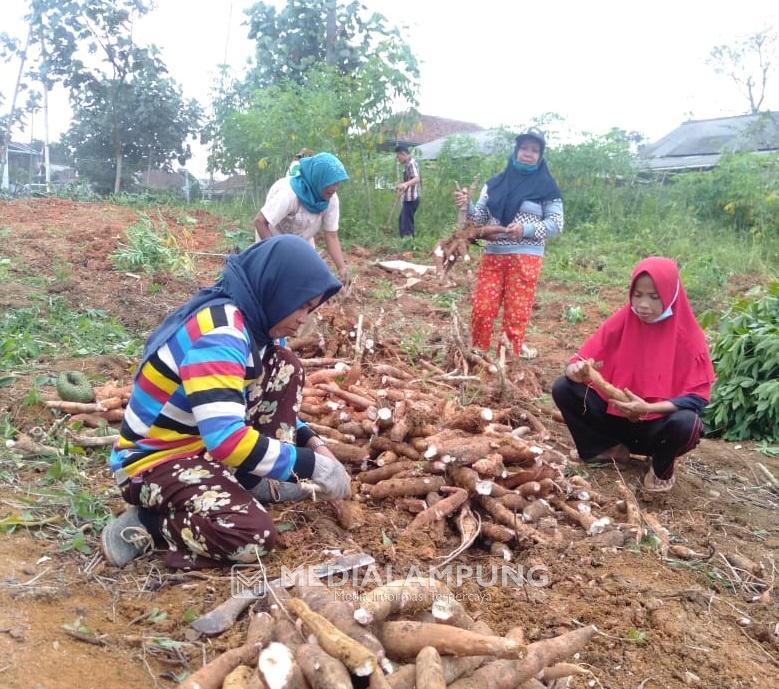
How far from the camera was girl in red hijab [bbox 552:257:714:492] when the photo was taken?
10.5ft

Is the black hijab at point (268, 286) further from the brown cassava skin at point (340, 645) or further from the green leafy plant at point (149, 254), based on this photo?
the green leafy plant at point (149, 254)

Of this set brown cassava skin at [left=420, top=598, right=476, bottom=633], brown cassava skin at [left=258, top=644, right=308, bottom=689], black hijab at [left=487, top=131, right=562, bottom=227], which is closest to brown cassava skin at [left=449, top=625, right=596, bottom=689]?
brown cassava skin at [left=420, top=598, right=476, bottom=633]

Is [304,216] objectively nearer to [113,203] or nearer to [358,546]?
[358,546]

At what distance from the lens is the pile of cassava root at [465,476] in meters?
2.74

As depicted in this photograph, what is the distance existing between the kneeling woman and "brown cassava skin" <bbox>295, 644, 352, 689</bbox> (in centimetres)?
70

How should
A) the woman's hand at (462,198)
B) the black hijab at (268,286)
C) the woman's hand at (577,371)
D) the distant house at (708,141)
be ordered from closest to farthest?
the black hijab at (268,286)
the woman's hand at (577,371)
the woman's hand at (462,198)
the distant house at (708,141)

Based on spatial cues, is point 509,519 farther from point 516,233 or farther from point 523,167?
point 523,167

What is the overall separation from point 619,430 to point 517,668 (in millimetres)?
2122

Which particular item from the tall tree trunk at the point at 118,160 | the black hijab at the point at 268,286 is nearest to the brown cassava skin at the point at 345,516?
the black hijab at the point at 268,286

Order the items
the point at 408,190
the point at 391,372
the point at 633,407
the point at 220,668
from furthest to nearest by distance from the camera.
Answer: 1. the point at 408,190
2. the point at 391,372
3. the point at 633,407
4. the point at 220,668

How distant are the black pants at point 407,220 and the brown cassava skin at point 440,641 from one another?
10560mm

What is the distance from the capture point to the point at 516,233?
466 cm

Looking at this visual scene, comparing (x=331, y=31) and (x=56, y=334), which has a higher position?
(x=331, y=31)

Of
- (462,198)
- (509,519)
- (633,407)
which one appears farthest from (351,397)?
(462,198)
